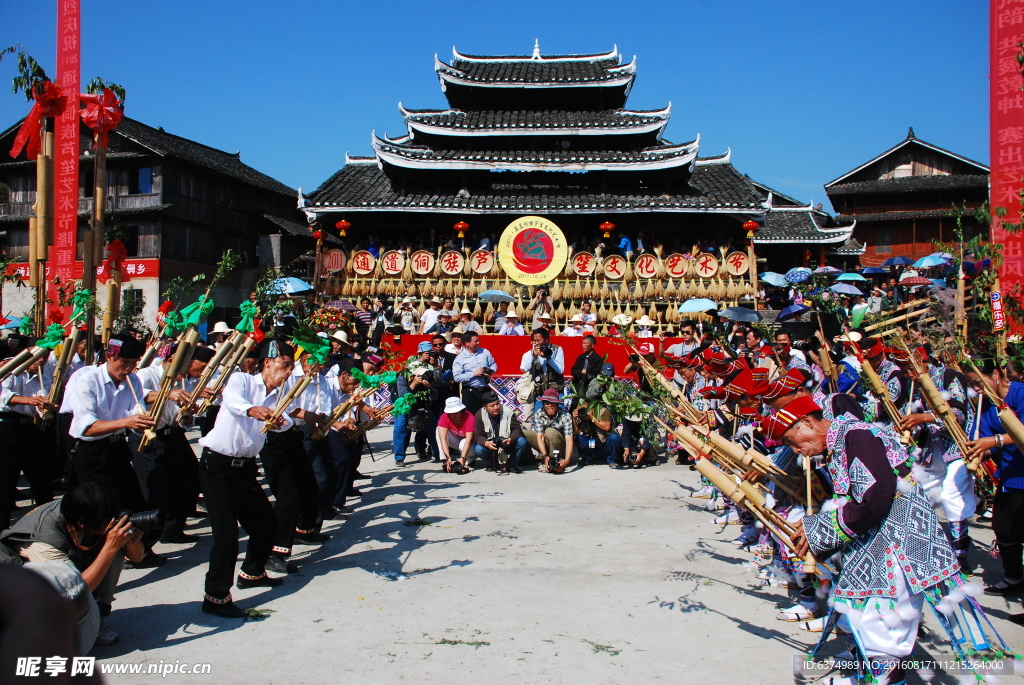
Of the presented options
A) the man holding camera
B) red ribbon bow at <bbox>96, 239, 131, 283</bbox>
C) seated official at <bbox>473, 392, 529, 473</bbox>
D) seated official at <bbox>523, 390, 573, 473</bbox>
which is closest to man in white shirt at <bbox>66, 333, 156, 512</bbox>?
red ribbon bow at <bbox>96, 239, 131, 283</bbox>

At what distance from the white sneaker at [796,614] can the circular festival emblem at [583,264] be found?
13948 mm

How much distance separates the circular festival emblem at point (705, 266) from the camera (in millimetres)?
18359

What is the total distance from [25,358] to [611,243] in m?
16.4

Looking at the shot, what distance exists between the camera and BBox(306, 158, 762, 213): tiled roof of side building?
1997 centimetres

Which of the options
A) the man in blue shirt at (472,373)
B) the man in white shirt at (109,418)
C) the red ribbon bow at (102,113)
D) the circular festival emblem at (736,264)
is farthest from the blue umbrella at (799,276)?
the man in white shirt at (109,418)

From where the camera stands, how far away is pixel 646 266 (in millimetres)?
18469

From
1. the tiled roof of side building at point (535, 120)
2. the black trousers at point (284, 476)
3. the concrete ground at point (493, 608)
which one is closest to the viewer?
the concrete ground at point (493, 608)

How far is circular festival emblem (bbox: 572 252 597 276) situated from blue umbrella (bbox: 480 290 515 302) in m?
1.93

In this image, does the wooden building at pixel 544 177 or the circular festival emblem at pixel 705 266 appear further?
the wooden building at pixel 544 177

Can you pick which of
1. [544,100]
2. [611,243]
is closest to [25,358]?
[611,243]

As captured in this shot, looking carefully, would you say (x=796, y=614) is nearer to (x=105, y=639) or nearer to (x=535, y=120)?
(x=105, y=639)

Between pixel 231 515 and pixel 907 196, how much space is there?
3454 centimetres

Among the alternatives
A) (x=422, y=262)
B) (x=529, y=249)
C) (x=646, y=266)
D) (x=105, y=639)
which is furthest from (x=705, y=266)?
(x=105, y=639)

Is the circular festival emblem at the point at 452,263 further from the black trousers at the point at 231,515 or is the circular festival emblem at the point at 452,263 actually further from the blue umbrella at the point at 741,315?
the black trousers at the point at 231,515
